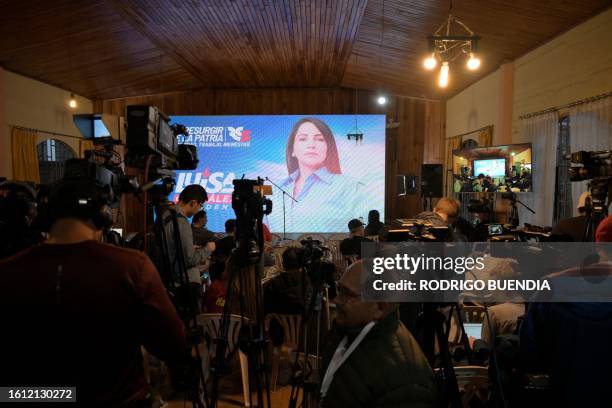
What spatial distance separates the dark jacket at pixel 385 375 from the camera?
128cm

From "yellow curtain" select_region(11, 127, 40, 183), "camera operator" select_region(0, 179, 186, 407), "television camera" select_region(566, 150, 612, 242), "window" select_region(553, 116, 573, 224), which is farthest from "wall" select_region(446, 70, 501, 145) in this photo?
"yellow curtain" select_region(11, 127, 40, 183)

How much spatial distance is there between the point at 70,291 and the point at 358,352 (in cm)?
89

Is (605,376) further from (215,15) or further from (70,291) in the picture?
(215,15)

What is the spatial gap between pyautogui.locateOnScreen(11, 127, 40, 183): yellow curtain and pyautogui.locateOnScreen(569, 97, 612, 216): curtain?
780cm

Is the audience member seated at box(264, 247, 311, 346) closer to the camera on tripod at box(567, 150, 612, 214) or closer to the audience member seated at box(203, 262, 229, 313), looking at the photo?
the audience member seated at box(203, 262, 229, 313)

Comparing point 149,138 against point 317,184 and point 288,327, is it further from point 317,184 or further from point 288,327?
point 317,184

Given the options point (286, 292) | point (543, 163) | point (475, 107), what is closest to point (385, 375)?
point (286, 292)

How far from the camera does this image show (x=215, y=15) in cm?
535

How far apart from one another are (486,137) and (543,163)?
1.49 m

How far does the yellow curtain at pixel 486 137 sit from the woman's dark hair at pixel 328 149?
9.21 ft

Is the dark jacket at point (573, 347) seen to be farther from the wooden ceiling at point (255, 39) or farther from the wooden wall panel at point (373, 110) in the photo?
the wooden wall panel at point (373, 110)

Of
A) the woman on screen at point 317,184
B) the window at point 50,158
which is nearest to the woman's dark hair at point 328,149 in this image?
the woman on screen at point 317,184

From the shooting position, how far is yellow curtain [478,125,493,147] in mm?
Result: 6898

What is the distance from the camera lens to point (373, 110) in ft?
30.4
